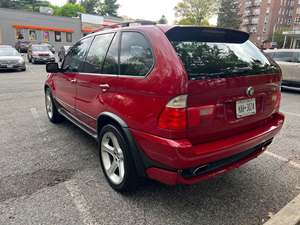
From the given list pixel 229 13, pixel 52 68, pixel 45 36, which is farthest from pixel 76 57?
pixel 229 13

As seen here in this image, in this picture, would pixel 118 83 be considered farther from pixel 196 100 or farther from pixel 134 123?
pixel 196 100

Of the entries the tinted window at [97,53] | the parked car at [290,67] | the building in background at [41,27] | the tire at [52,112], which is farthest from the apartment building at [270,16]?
the tinted window at [97,53]

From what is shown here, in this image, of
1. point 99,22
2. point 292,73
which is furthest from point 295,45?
point 292,73

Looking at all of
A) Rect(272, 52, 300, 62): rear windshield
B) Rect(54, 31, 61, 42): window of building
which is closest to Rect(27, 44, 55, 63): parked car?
Rect(272, 52, 300, 62): rear windshield

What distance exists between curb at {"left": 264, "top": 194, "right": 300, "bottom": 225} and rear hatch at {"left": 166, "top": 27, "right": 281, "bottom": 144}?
0.85m

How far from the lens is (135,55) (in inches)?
106

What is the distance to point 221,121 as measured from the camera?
242cm

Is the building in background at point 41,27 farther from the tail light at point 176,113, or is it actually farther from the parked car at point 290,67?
the tail light at point 176,113

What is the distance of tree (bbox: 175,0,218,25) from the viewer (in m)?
56.8

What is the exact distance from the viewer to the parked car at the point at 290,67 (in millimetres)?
9727

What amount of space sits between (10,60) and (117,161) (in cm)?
1321

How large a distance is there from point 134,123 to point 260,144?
1440mm

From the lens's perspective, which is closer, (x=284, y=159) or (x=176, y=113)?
(x=176, y=113)

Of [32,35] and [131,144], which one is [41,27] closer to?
[32,35]
